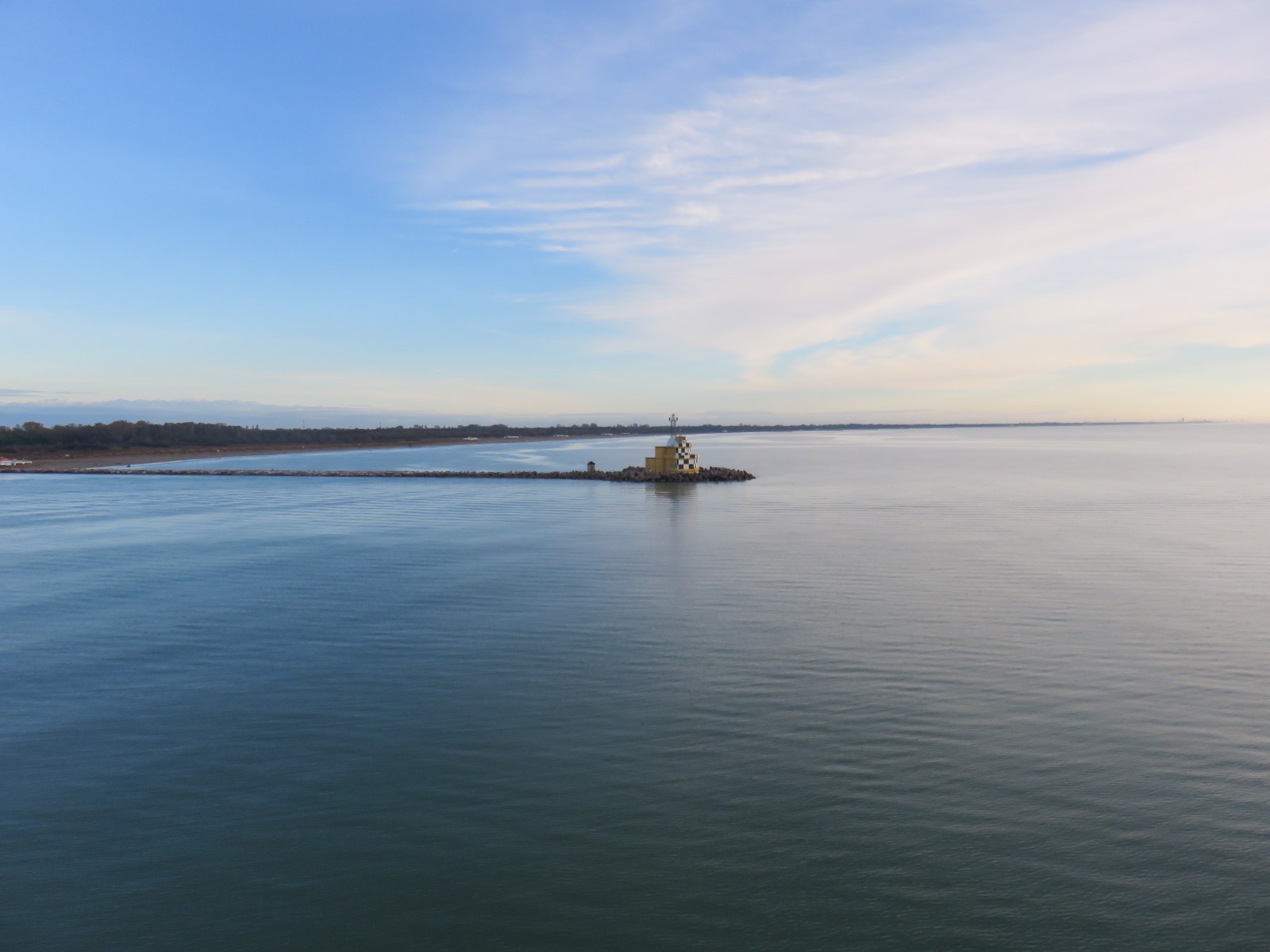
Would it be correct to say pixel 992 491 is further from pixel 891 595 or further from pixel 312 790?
pixel 312 790

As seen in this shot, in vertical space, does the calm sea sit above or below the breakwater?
below

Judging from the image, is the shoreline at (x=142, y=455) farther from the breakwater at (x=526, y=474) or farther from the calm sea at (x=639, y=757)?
the calm sea at (x=639, y=757)

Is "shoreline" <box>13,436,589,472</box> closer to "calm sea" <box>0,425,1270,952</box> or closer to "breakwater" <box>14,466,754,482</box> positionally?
"breakwater" <box>14,466,754,482</box>

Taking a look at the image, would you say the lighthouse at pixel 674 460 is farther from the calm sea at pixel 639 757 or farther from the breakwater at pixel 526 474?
the calm sea at pixel 639 757

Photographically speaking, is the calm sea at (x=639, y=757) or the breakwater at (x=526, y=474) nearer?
the calm sea at (x=639, y=757)

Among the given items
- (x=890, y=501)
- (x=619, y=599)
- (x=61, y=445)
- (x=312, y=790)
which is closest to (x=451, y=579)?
(x=619, y=599)

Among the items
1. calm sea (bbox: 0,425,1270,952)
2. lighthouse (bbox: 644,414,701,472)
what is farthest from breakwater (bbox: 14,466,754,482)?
calm sea (bbox: 0,425,1270,952)

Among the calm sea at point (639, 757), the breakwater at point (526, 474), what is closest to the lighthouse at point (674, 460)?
the breakwater at point (526, 474)

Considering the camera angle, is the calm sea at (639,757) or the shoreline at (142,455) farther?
the shoreline at (142,455)

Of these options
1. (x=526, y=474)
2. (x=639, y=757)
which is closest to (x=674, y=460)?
(x=526, y=474)

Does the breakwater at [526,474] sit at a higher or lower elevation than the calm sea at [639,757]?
higher
